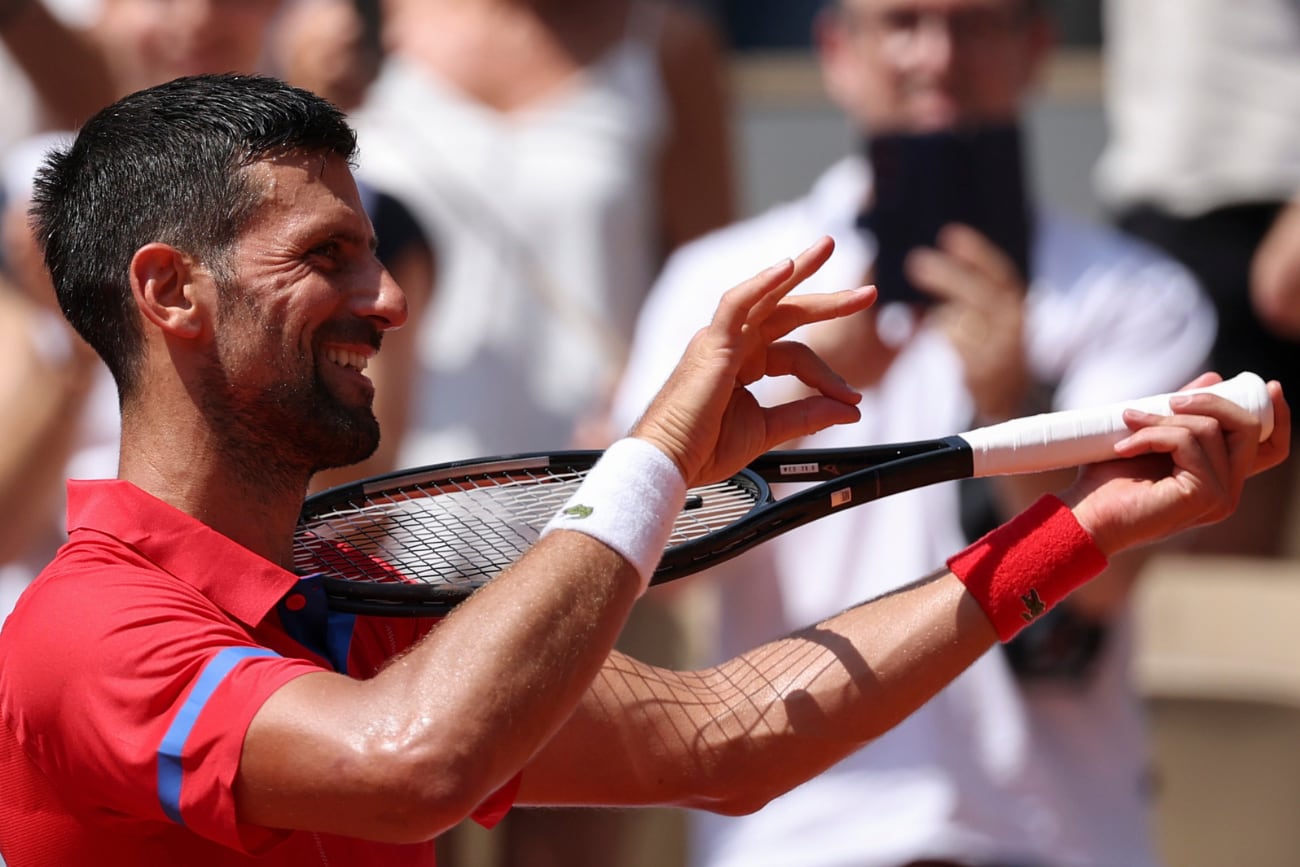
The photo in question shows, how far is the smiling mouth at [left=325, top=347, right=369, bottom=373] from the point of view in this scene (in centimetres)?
230

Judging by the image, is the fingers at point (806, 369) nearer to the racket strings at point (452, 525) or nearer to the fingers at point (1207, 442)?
the racket strings at point (452, 525)

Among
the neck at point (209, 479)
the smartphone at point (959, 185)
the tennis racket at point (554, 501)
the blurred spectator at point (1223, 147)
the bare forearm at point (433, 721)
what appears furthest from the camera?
the blurred spectator at point (1223, 147)

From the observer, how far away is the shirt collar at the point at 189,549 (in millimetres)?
2244

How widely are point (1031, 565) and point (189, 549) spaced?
1018mm

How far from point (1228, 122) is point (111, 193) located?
3.98 m

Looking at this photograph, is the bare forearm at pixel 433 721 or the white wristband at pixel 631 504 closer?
the bare forearm at pixel 433 721

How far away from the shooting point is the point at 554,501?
2.81m

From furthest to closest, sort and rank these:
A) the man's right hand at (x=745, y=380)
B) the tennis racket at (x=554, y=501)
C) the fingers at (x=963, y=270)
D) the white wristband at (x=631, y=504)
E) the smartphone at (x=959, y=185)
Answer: the smartphone at (x=959, y=185)
the fingers at (x=963, y=270)
the tennis racket at (x=554, y=501)
the man's right hand at (x=745, y=380)
the white wristband at (x=631, y=504)

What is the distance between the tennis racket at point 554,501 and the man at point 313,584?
62 mm

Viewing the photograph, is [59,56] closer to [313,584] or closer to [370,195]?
[370,195]

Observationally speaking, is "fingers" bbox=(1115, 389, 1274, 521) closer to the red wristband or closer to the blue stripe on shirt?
the red wristband

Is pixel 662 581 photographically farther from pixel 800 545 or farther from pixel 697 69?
pixel 697 69

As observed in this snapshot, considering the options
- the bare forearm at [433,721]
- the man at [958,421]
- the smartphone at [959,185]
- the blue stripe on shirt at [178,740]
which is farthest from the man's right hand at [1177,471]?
the smartphone at [959,185]

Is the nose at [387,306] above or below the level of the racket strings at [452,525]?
above
